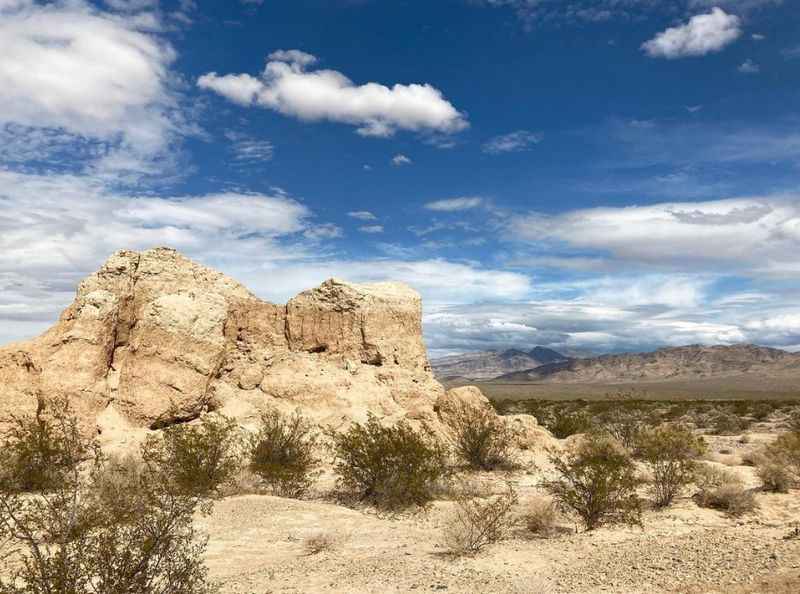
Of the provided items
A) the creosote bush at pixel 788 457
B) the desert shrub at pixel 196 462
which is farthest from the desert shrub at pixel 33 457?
the creosote bush at pixel 788 457

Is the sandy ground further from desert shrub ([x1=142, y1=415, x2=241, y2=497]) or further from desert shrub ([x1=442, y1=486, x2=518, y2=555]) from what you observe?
desert shrub ([x1=142, y1=415, x2=241, y2=497])

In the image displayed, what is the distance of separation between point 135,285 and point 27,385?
15.4ft

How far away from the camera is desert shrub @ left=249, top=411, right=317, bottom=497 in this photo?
1603cm

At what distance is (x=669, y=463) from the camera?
15695 mm

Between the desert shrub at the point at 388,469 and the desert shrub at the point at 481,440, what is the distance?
4.10 meters

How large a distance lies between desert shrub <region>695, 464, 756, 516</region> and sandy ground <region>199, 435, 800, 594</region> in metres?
0.41

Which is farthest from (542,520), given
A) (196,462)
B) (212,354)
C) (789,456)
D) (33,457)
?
(212,354)

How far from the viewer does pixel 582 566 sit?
9.49 metres

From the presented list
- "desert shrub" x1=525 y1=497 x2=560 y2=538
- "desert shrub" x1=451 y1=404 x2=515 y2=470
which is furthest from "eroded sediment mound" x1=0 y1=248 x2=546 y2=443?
"desert shrub" x1=525 y1=497 x2=560 y2=538

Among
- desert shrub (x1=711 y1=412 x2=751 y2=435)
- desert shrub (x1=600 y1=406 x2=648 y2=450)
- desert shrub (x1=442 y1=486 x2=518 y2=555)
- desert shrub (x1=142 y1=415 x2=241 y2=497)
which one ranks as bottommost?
desert shrub (x1=711 y1=412 x2=751 y2=435)

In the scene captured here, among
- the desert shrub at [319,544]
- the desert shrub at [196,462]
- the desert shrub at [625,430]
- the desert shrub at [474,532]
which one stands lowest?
the desert shrub at [625,430]

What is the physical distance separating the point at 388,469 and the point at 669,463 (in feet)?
23.3

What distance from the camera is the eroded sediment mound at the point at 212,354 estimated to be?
19891 mm

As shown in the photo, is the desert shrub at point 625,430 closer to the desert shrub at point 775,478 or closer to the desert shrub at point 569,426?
the desert shrub at point 569,426
